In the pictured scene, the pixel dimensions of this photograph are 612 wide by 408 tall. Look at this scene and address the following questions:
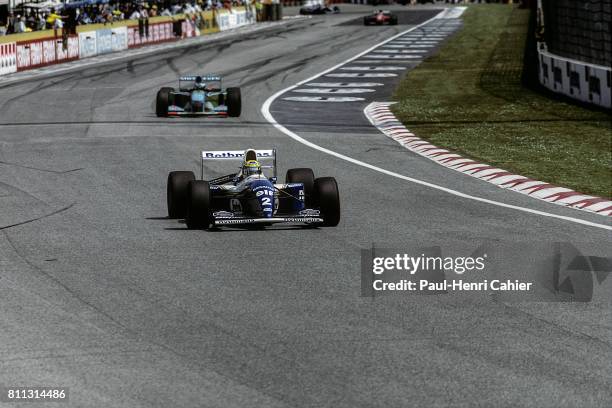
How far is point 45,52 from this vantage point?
4697 centimetres

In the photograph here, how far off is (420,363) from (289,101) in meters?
25.8

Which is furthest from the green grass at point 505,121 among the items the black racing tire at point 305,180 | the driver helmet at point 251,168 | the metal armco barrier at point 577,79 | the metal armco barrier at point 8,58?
the metal armco barrier at point 8,58

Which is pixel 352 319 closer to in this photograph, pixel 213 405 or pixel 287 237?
pixel 213 405

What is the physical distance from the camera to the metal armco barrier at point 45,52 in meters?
44.8

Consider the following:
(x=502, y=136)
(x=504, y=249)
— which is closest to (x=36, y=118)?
(x=502, y=136)

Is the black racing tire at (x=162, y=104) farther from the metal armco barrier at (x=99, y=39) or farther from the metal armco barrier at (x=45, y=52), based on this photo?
the metal armco barrier at (x=45, y=52)

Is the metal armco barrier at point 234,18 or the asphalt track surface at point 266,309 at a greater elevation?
the metal armco barrier at point 234,18

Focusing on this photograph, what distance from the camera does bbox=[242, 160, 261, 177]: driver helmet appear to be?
14891 mm

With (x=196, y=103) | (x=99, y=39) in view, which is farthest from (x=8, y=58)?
(x=196, y=103)


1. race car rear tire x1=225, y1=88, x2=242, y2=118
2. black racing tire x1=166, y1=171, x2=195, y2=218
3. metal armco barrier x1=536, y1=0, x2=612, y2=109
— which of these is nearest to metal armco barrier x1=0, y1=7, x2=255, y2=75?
race car rear tire x1=225, y1=88, x2=242, y2=118

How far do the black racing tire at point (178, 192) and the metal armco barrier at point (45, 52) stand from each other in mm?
30303

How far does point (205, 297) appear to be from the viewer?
36.6ft

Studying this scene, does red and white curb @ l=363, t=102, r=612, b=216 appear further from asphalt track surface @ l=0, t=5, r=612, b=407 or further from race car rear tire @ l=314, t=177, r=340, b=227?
race car rear tire @ l=314, t=177, r=340, b=227

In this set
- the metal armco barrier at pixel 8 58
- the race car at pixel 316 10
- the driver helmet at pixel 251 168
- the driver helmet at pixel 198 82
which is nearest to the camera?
the driver helmet at pixel 251 168
